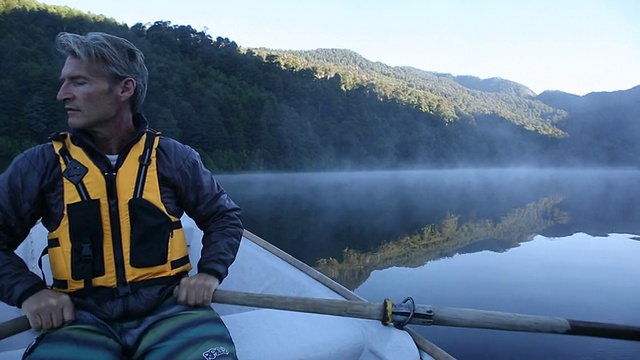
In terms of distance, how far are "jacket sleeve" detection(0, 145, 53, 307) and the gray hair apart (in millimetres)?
354

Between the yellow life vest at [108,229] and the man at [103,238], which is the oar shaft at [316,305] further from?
the yellow life vest at [108,229]

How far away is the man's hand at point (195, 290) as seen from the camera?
148cm

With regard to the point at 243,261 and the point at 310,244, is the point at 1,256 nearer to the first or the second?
the point at 243,261

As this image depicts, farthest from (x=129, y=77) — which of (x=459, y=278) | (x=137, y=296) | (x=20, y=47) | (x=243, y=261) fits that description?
(x=20, y=47)

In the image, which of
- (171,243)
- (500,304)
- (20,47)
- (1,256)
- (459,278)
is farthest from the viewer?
(20,47)

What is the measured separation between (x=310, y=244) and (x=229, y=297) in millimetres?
7372

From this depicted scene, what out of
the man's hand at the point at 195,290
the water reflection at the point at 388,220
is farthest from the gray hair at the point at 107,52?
the water reflection at the point at 388,220

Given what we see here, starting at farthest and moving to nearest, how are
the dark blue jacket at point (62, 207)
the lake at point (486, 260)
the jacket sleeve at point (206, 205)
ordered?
the lake at point (486, 260), the jacket sleeve at point (206, 205), the dark blue jacket at point (62, 207)

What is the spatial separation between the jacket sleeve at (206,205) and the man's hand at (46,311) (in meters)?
0.43

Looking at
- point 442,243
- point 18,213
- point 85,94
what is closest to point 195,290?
point 18,213

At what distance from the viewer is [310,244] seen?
29.2ft

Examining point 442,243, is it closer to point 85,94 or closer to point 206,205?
point 206,205

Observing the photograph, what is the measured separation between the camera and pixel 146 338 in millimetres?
1396

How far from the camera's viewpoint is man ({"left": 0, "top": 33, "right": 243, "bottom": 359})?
53.3 inches
